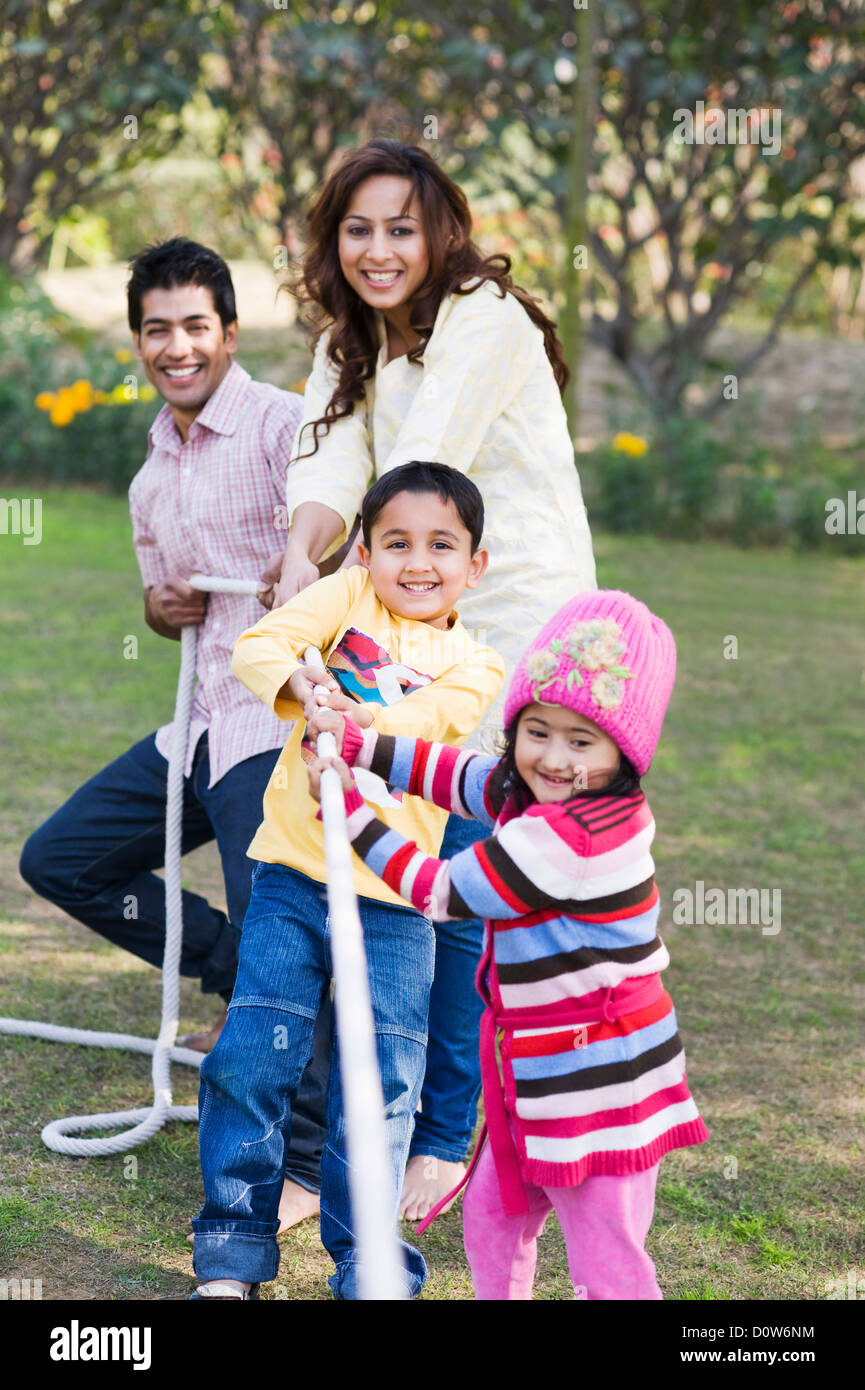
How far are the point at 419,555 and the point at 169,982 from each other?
1146 millimetres

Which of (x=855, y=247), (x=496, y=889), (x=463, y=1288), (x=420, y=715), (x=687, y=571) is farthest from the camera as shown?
(x=855, y=247)

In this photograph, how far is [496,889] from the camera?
6.15 ft

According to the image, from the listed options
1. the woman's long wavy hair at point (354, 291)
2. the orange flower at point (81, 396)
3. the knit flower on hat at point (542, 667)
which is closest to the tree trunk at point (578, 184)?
the orange flower at point (81, 396)

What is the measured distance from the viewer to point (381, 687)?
226 cm

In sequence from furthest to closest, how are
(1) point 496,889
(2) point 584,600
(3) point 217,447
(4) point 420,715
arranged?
(3) point 217,447
(4) point 420,715
(2) point 584,600
(1) point 496,889

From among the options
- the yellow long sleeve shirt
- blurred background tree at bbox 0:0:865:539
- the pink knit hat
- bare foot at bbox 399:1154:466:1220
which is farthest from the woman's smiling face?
blurred background tree at bbox 0:0:865:539

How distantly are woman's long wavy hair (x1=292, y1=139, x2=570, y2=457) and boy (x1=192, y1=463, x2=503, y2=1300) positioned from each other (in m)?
0.43

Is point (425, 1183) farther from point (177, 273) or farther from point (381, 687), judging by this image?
point (177, 273)

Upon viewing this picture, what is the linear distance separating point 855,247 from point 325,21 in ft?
14.5

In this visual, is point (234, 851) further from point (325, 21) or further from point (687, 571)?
point (325, 21)

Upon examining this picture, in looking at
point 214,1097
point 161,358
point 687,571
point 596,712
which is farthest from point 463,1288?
point 687,571

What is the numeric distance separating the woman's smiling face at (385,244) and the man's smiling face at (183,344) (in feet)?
1.45

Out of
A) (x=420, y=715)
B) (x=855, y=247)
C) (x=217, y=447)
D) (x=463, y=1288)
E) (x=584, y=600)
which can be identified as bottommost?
(x=463, y=1288)

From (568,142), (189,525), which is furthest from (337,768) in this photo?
(568,142)
